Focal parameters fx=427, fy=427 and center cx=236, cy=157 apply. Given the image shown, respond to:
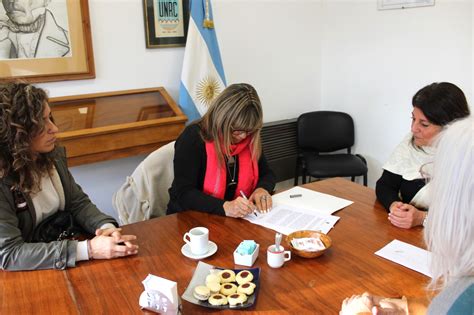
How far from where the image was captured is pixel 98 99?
2779 millimetres

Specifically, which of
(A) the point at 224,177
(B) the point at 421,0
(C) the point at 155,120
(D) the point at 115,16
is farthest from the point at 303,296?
(B) the point at 421,0

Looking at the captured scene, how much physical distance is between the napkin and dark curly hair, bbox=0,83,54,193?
2.04ft

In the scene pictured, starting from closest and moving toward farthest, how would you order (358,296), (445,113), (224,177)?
(358,296) → (445,113) → (224,177)

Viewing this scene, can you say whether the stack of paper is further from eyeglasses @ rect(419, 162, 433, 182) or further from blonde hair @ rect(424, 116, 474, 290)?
blonde hair @ rect(424, 116, 474, 290)

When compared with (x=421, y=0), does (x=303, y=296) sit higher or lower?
lower

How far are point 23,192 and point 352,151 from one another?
9.63 ft

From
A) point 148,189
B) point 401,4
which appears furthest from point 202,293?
point 401,4

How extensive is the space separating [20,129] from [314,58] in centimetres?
297

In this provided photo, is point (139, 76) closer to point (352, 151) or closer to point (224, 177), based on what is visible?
point (224, 177)

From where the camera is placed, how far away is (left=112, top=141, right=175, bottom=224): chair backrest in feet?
6.63

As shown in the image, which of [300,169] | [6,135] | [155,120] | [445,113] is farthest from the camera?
[300,169]

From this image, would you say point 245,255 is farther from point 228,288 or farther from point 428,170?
point 428,170

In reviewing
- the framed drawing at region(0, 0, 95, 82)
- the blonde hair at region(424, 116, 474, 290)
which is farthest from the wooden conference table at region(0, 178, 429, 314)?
the framed drawing at region(0, 0, 95, 82)

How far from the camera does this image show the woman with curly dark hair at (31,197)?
52.2 inches
